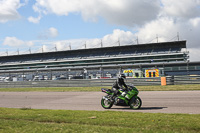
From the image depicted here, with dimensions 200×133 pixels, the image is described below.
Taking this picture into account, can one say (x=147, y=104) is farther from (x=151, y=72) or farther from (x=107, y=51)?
(x=107, y=51)

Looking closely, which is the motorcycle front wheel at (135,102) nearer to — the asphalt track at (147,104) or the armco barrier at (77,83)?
the asphalt track at (147,104)

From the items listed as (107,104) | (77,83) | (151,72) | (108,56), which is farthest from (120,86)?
(108,56)

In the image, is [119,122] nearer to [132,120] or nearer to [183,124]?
[132,120]

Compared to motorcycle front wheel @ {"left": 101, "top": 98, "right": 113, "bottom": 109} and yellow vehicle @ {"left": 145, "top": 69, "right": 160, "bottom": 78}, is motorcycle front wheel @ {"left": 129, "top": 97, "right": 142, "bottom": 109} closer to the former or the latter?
motorcycle front wheel @ {"left": 101, "top": 98, "right": 113, "bottom": 109}

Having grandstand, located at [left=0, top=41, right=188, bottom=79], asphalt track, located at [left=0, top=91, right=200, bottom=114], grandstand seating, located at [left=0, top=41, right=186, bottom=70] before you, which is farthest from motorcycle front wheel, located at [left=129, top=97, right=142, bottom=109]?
grandstand seating, located at [left=0, top=41, right=186, bottom=70]

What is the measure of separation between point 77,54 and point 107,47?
12.5 m

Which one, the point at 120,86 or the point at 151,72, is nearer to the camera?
the point at 120,86

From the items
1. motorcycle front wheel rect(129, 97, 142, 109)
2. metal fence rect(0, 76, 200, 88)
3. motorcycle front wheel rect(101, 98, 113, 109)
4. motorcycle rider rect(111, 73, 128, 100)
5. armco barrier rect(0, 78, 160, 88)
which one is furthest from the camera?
armco barrier rect(0, 78, 160, 88)

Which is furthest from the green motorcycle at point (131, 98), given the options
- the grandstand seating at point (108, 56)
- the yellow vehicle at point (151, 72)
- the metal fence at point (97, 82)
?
the grandstand seating at point (108, 56)

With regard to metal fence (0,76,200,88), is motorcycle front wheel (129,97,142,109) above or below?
below

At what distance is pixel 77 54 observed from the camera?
80.8 m

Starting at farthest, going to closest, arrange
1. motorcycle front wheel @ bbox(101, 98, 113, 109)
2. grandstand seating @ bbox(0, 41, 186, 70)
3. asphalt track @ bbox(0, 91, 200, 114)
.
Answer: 1. grandstand seating @ bbox(0, 41, 186, 70)
2. motorcycle front wheel @ bbox(101, 98, 113, 109)
3. asphalt track @ bbox(0, 91, 200, 114)

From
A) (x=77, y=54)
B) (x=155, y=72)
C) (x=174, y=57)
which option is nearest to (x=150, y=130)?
(x=155, y=72)

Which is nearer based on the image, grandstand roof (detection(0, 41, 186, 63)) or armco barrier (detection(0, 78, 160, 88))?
armco barrier (detection(0, 78, 160, 88))
